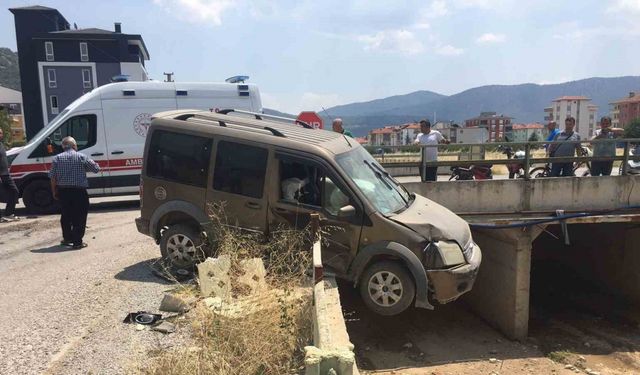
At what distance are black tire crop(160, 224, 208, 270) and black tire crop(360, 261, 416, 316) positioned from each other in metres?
2.15

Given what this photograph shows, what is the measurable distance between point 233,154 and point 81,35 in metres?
58.4

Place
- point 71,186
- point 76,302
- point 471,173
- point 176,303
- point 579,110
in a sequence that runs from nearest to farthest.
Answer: point 176,303, point 76,302, point 71,186, point 471,173, point 579,110

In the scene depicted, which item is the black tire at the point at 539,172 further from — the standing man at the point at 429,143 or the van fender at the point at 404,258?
the van fender at the point at 404,258

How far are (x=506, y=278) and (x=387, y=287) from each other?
4.48 metres

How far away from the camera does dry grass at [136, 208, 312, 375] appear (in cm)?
379

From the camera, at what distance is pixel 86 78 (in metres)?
56.6

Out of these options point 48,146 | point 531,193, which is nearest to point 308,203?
point 531,193

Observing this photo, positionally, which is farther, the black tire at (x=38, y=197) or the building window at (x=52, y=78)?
the building window at (x=52, y=78)

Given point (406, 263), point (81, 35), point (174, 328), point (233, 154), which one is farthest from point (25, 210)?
point (81, 35)

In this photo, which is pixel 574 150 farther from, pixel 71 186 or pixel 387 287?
pixel 71 186

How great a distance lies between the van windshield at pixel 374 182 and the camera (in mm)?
5926

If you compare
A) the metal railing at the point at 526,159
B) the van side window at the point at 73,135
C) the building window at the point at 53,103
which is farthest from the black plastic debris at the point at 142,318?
the building window at the point at 53,103

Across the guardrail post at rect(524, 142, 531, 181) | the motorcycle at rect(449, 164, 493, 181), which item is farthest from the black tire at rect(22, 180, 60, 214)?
the guardrail post at rect(524, 142, 531, 181)

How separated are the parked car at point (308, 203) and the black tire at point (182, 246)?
13mm
